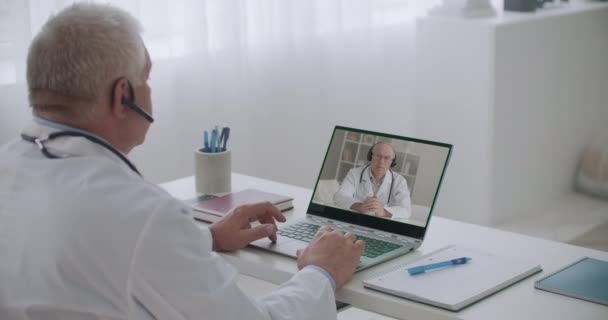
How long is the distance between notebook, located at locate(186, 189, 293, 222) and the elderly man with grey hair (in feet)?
1.75

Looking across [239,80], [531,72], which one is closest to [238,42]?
[239,80]

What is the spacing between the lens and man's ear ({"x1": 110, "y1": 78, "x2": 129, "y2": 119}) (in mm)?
1472

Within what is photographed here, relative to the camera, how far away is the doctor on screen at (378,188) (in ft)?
6.24

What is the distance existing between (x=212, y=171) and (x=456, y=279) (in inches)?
30.3

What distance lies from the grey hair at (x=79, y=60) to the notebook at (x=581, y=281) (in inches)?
31.2

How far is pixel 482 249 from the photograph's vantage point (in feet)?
6.10

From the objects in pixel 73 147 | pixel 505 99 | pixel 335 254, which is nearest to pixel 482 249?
pixel 335 254

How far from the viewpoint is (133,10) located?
3086 millimetres

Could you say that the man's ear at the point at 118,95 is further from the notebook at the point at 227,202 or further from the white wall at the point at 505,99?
the white wall at the point at 505,99

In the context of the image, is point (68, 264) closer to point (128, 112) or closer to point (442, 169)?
point (128, 112)

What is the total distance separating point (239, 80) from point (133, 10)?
0.58 metres

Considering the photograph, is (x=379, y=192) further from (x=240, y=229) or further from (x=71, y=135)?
(x=71, y=135)

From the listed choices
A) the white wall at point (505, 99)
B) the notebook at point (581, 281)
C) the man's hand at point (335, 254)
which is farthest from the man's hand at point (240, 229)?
the white wall at point (505, 99)

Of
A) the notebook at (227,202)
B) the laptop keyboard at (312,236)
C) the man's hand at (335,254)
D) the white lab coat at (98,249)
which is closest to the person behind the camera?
the white lab coat at (98,249)
